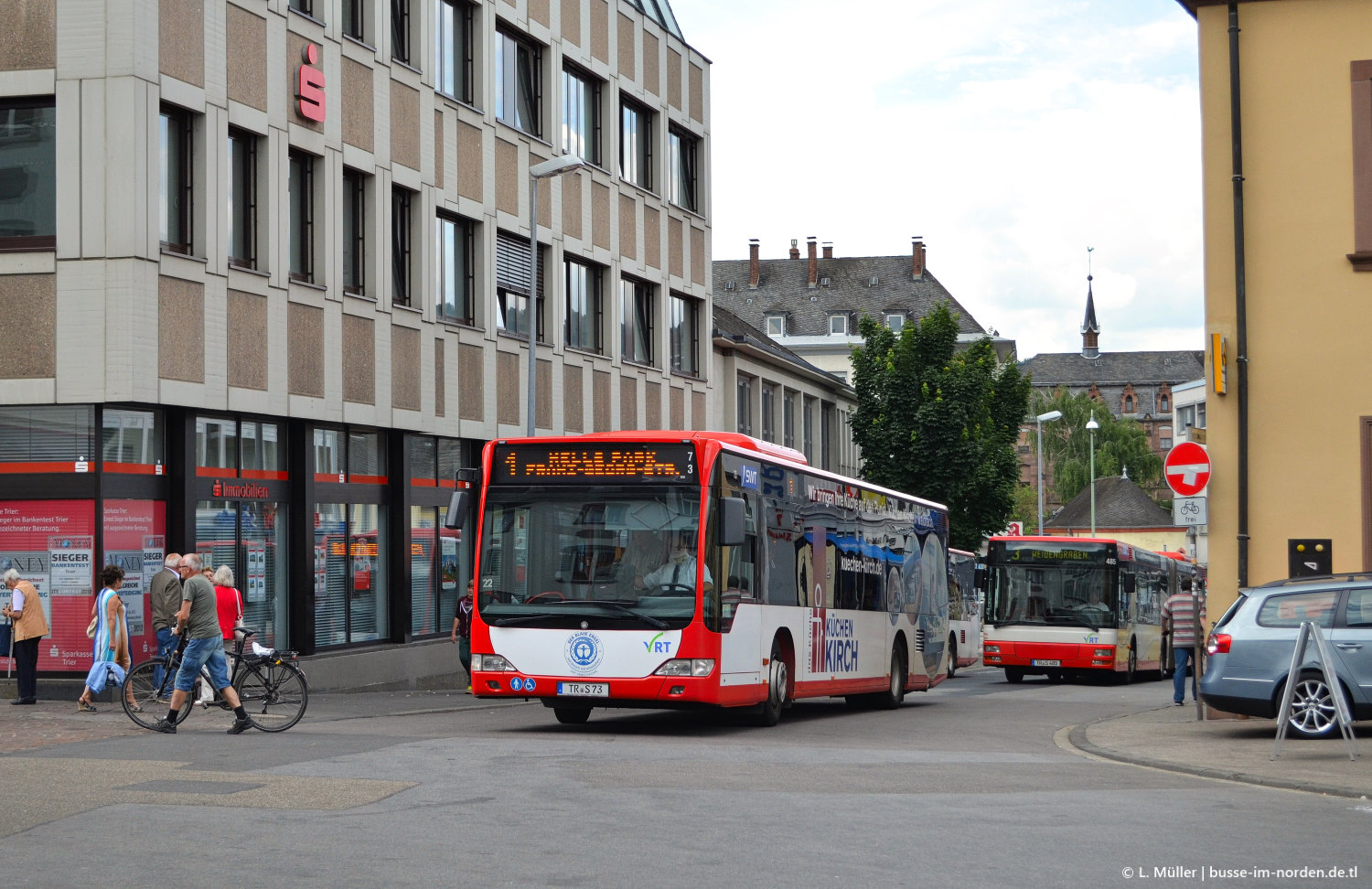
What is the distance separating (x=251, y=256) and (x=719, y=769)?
12939mm

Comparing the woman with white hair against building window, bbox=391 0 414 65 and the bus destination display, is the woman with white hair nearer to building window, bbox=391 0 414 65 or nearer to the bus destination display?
the bus destination display

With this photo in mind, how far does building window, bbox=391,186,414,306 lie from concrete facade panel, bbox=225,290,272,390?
453cm

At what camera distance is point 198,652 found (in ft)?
52.0

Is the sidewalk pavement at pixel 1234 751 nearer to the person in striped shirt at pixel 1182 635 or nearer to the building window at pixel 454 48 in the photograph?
the person in striped shirt at pixel 1182 635

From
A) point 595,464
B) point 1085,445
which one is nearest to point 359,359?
point 595,464

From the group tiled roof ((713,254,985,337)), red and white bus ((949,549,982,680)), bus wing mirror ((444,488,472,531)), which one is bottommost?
red and white bus ((949,549,982,680))

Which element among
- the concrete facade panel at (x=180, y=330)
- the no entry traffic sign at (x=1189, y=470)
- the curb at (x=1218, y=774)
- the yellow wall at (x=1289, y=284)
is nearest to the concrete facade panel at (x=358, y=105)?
the concrete facade panel at (x=180, y=330)

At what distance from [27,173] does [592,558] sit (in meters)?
9.37

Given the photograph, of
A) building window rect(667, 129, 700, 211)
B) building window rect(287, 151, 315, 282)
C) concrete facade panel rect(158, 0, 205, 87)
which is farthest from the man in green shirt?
building window rect(667, 129, 700, 211)

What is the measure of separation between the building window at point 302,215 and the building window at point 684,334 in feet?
48.0

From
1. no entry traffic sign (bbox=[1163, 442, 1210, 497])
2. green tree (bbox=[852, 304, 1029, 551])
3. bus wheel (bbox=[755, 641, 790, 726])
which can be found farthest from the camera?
green tree (bbox=[852, 304, 1029, 551])

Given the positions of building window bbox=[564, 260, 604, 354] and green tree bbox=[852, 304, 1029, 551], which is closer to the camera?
building window bbox=[564, 260, 604, 354]

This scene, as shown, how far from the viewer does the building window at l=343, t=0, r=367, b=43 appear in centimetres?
2612

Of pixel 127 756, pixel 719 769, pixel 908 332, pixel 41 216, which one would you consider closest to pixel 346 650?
pixel 41 216
